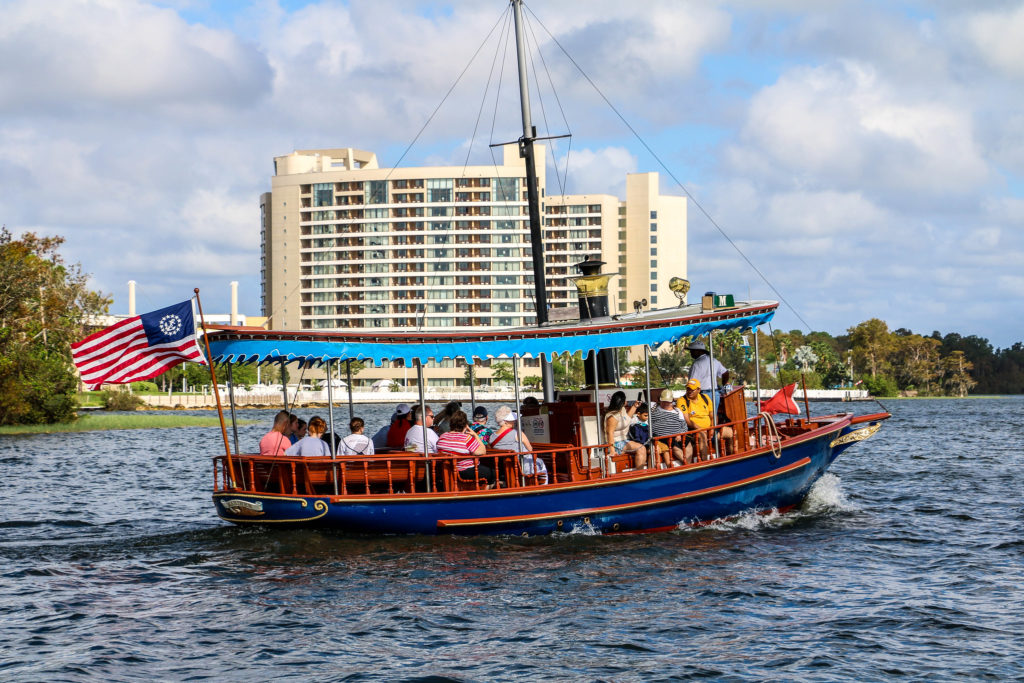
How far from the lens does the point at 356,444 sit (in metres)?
16.2

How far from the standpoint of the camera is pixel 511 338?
15734mm

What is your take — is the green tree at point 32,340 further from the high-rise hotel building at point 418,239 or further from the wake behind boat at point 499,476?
the high-rise hotel building at point 418,239

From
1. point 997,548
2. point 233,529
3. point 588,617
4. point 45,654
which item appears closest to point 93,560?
point 233,529

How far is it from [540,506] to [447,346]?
2.79 meters

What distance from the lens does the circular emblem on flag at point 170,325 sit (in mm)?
13820

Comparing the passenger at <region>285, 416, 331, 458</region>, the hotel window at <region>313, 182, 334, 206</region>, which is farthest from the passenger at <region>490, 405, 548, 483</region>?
the hotel window at <region>313, 182, 334, 206</region>

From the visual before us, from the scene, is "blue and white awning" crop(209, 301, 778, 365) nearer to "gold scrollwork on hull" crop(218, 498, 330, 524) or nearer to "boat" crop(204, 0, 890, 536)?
"boat" crop(204, 0, 890, 536)

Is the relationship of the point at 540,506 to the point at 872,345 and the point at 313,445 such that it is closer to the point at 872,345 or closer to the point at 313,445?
the point at 313,445

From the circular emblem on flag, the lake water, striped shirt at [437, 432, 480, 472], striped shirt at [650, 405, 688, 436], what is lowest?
the lake water

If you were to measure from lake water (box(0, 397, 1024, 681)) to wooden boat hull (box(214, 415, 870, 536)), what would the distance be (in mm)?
293

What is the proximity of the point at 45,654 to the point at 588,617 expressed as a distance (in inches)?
232

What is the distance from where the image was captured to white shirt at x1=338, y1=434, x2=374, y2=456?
1619 cm

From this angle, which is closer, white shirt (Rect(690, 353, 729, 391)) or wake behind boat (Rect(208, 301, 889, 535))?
wake behind boat (Rect(208, 301, 889, 535))

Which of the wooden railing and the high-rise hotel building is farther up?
the high-rise hotel building
